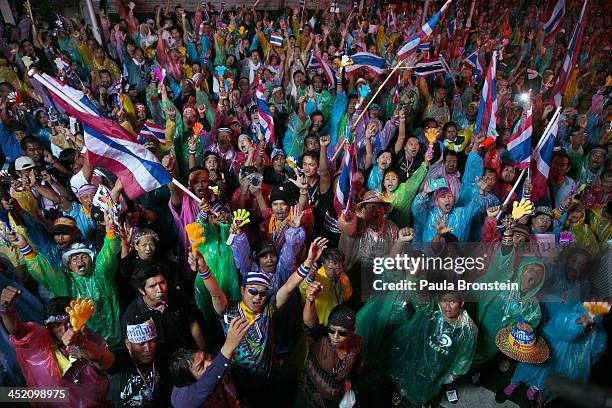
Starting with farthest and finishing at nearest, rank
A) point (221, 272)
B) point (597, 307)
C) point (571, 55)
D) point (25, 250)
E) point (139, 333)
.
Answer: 1. point (571, 55)
2. point (221, 272)
3. point (25, 250)
4. point (597, 307)
5. point (139, 333)

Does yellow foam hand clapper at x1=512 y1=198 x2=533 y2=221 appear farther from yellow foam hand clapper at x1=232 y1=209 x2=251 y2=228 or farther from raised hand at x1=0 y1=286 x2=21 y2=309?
raised hand at x1=0 y1=286 x2=21 y2=309

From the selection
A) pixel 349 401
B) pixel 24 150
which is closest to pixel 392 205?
pixel 349 401

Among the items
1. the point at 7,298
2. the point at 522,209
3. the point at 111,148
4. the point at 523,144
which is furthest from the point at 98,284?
the point at 523,144

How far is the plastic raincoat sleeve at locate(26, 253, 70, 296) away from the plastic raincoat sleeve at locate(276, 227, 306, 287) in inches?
73.9

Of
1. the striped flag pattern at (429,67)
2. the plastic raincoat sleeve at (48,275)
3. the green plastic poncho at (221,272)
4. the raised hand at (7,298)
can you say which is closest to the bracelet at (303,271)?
the green plastic poncho at (221,272)

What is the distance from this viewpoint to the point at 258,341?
2.84 meters

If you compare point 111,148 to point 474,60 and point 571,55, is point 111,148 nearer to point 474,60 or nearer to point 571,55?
point 571,55

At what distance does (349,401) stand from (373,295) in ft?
3.46

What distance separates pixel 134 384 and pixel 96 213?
2080 mm

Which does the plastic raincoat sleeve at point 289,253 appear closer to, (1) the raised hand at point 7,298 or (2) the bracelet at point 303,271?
(2) the bracelet at point 303,271

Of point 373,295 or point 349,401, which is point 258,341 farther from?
point 373,295

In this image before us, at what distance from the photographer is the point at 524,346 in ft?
10.6

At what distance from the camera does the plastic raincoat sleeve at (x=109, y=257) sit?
11.3 ft

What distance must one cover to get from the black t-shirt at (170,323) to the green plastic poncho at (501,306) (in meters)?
2.68
